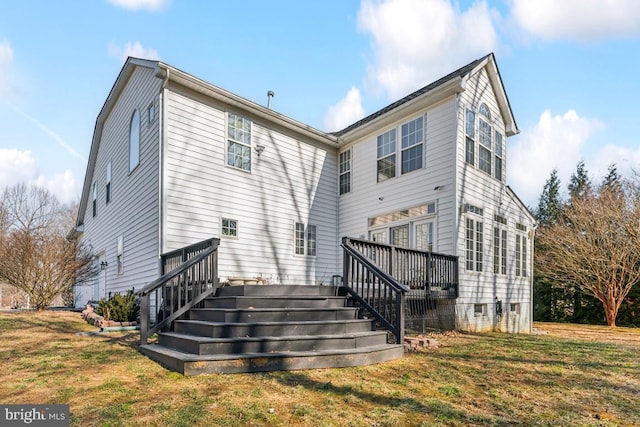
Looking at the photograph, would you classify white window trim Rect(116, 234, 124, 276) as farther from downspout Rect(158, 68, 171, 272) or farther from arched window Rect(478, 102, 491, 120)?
arched window Rect(478, 102, 491, 120)

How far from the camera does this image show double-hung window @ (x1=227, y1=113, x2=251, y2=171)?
9.78m

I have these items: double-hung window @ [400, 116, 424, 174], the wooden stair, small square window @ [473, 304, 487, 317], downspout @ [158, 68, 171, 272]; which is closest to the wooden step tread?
the wooden stair

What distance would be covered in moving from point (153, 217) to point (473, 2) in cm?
928

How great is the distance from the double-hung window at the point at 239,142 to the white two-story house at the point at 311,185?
0.03m

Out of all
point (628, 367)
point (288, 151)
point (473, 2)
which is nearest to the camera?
point (628, 367)

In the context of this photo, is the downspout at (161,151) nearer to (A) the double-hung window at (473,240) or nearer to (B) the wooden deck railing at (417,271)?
(B) the wooden deck railing at (417,271)

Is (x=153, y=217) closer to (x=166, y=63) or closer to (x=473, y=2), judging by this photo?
(x=166, y=63)

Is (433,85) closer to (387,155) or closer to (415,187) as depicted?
(387,155)

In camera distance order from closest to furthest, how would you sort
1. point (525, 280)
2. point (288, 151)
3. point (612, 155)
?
point (288, 151), point (525, 280), point (612, 155)

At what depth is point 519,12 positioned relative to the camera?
9.82m

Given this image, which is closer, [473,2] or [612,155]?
[473,2]

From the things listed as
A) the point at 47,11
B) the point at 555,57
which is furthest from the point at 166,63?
the point at 555,57

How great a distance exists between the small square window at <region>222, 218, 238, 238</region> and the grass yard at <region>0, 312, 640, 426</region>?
395cm

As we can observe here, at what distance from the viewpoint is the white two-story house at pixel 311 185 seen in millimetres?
8883
